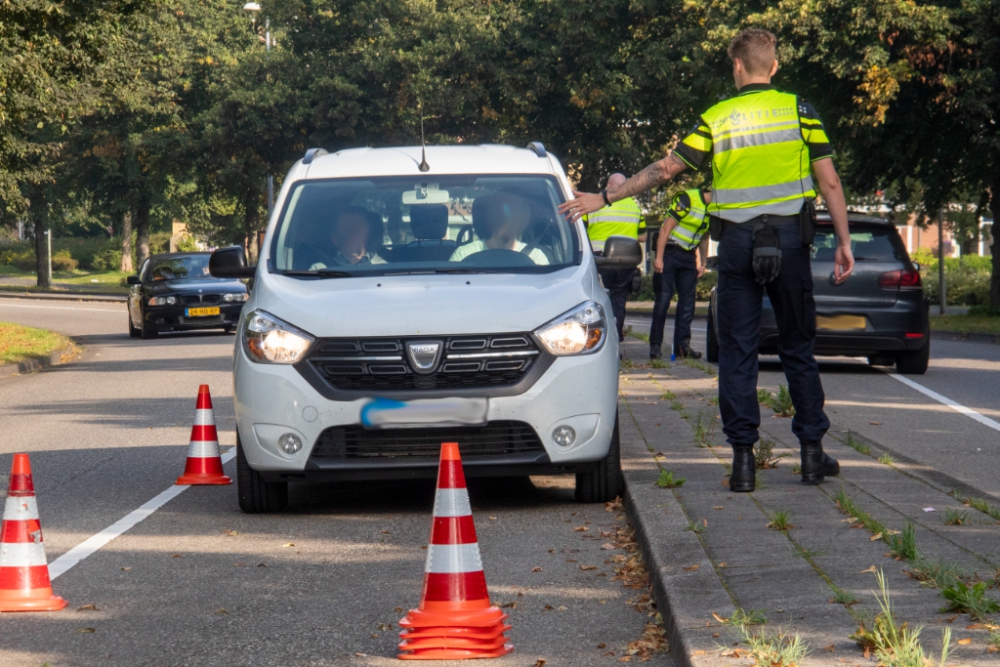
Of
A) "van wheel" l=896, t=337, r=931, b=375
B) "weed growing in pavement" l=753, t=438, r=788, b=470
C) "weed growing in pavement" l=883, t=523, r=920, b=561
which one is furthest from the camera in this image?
"van wheel" l=896, t=337, r=931, b=375

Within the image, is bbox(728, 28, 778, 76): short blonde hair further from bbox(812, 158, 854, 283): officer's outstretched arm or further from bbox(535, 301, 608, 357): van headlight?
bbox(535, 301, 608, 357): van headlight

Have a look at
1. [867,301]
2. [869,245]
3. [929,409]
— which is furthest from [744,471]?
[869,245]

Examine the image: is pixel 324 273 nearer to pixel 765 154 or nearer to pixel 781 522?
pixel 765 154

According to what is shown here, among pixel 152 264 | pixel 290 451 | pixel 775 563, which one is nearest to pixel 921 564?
pixel 775 563

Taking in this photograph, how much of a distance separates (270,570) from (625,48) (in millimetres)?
32901

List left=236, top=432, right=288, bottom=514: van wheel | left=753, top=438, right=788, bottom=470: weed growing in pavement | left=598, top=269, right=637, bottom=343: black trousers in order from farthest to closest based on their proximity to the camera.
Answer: left=598, top=269, right=637, bottom=343: black trousers < left=753, top=438, right=788, bottom=470: weed growing in pavement < left=236, top=432, right=288, bottom=514: van wheel

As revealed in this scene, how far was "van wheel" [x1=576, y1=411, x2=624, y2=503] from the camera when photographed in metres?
7.32

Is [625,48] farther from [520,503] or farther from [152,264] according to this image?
[520,503]

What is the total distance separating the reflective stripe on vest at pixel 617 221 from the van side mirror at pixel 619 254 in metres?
7.02

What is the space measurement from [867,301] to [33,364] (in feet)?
38.2

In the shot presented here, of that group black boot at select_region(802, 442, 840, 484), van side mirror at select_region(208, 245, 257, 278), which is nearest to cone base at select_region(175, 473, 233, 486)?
van side mirror at select_region(208, 245, 257, 278)

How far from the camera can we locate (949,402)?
12.8 m

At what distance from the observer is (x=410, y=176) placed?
8.20 metres

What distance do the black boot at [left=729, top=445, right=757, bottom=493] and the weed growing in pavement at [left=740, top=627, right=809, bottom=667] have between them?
272cm
